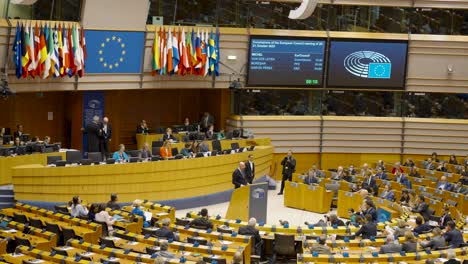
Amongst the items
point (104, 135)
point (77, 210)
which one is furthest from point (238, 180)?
point (77, 210)

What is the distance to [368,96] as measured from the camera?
34094 mm

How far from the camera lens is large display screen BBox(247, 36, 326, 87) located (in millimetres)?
32188

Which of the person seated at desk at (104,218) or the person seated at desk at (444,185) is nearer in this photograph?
the person seated at desk at (104,218)

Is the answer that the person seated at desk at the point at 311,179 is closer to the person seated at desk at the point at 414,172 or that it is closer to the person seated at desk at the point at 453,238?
the person seated at desk at the point at 414,172

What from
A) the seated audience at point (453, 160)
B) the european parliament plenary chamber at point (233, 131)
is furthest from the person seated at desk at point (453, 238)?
the seated audience at point (453, 160)

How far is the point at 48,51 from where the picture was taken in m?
26.8

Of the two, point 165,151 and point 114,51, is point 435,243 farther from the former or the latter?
point 114,51

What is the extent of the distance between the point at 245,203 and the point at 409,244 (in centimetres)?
687

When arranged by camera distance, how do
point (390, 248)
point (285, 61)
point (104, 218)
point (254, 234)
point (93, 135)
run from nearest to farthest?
point (390, 248) < point (254, 234) < point (104, 218) < point (93, 135) < point (285, 61)

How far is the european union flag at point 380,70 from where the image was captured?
108 feet

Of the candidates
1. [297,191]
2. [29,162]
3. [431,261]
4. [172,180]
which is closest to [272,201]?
[297,191]

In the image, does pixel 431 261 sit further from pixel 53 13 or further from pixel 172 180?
pixel 53 13

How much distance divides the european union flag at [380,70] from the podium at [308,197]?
24.7 ft

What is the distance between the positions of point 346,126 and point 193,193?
937 centimetres
